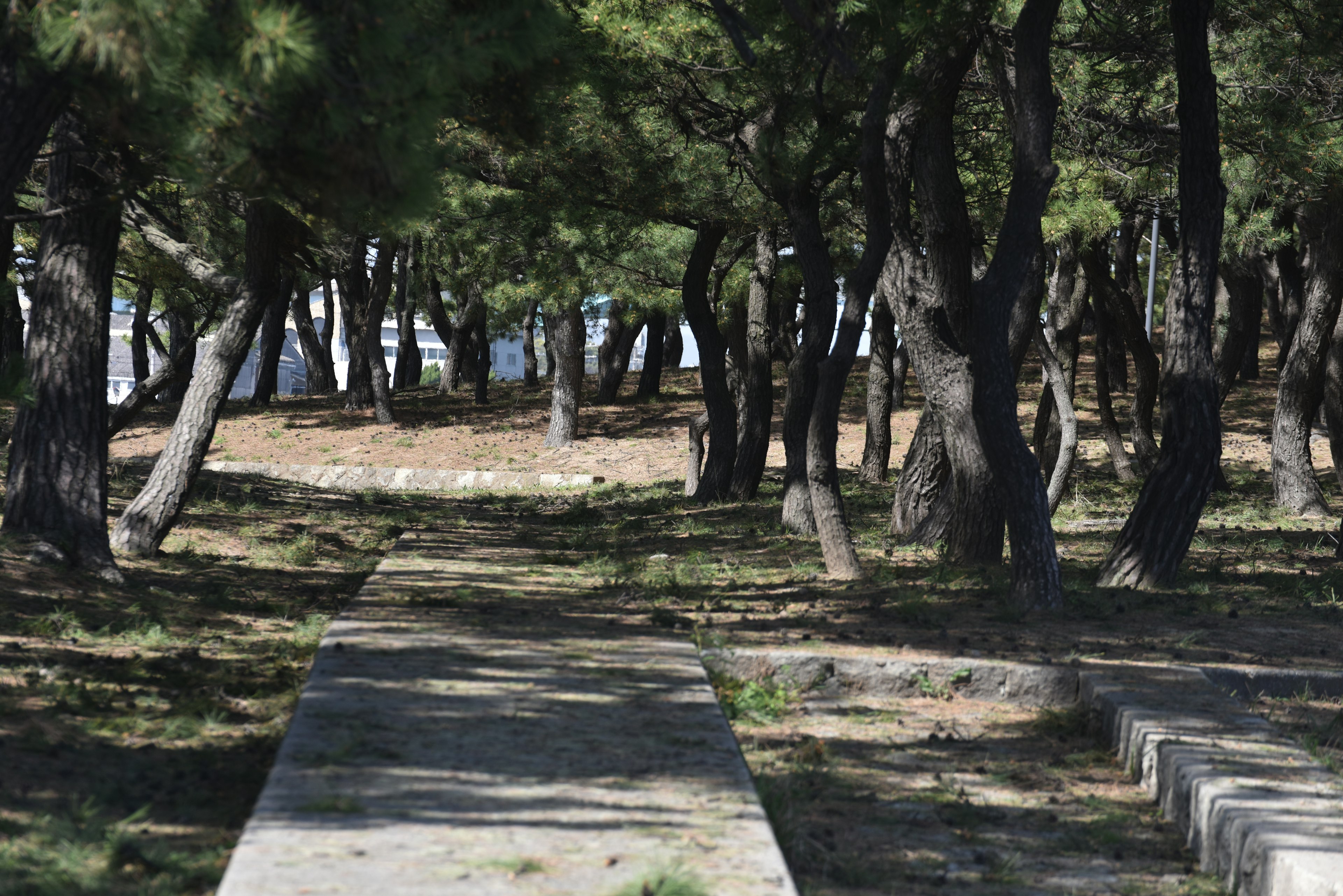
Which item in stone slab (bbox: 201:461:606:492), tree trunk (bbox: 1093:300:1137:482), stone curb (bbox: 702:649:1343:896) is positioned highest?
tree trunk (bbox: 1093:300:1137:482)

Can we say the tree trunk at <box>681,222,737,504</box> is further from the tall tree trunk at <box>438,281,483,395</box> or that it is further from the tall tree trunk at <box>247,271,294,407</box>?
the tall tree trunk at <box>247,271,294,407</box>

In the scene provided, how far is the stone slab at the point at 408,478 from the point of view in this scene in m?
19.3

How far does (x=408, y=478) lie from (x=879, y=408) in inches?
309

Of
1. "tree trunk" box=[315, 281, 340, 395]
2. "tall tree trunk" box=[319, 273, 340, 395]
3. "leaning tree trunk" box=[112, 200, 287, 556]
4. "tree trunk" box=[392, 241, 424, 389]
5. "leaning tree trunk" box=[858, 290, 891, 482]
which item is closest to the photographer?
"leaning tree trunk" box=[112, 200, 287, 556]

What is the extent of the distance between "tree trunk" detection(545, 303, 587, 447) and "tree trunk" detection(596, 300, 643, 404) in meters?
4.38

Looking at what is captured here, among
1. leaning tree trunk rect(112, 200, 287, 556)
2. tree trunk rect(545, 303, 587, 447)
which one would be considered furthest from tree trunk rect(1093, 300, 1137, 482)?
leaning tree trunk rect(112, 200, 287, 556)

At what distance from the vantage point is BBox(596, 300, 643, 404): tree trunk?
27.8 meters

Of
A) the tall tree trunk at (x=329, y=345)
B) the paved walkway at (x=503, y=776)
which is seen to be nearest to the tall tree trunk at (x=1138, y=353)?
the paved walkway at (x=503, y=776)

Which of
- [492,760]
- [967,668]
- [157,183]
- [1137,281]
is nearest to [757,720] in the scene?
[967,668]

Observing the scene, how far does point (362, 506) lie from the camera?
1483cm

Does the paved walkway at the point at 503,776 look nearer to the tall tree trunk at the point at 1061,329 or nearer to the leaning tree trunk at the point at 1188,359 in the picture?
the leaning tree trunk at the point at 1188,359

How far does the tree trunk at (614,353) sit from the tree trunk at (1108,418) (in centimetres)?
1201

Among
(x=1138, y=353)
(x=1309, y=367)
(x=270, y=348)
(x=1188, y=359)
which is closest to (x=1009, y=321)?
(x=1188, y=359)

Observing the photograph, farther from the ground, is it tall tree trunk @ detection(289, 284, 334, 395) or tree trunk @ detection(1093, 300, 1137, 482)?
tall tree trunk @ detection(289, 284, 334, 395)
